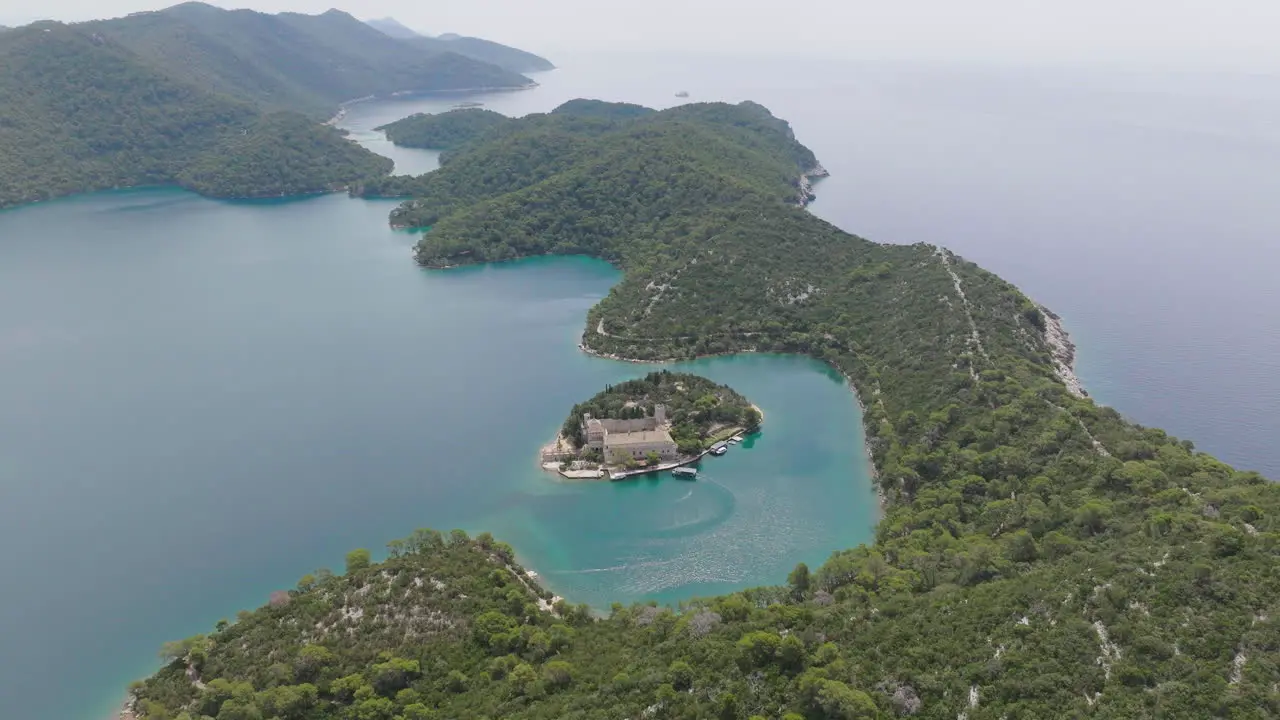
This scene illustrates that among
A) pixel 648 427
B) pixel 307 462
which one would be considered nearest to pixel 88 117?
pixel 307 462

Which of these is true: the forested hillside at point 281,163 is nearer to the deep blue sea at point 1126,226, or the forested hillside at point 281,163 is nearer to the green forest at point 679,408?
the deep blue sea at point 1126,226

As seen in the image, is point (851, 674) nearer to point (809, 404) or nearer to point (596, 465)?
point (596, 465)

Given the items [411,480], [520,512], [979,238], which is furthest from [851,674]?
[979,238]

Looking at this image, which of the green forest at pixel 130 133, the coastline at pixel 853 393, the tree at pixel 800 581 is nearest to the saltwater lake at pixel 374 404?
the coastline at pixel 853 393

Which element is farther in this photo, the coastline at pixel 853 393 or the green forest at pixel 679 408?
the green forest at pixel 679 408

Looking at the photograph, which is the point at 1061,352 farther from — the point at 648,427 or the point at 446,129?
the point at 446,129
